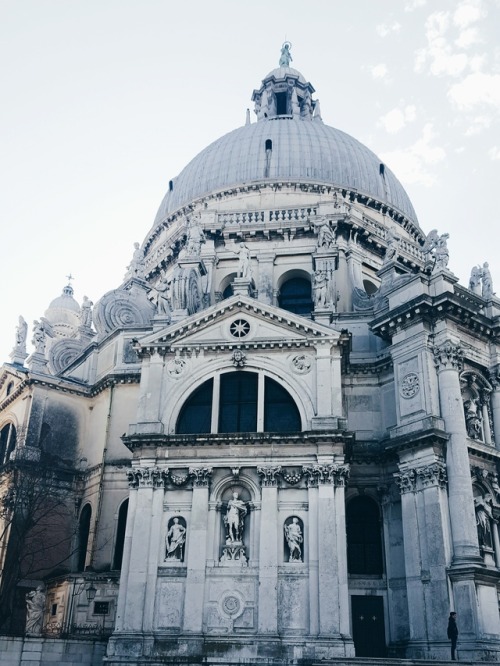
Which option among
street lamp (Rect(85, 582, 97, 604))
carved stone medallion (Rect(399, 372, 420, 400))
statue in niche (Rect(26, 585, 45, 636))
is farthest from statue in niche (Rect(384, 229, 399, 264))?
statue in niche (Rect(26, 585, 45, 636))

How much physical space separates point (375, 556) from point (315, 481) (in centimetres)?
518

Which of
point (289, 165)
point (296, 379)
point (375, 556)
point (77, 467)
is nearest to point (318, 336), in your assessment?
point (296, 379)

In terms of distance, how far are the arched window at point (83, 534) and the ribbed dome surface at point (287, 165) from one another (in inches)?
766

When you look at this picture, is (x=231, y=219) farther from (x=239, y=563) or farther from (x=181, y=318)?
(x=239, y=563)

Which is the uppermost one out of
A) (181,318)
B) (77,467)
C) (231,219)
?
(231,219)

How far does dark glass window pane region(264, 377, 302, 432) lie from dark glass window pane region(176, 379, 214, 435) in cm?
232

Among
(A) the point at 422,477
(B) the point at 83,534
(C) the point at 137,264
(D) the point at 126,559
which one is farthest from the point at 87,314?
(A) the point at 422,477

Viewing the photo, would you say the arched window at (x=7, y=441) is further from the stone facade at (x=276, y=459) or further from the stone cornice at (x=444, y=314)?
the stone cornice at (x=444, y=314)

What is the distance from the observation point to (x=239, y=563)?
27.6 metres

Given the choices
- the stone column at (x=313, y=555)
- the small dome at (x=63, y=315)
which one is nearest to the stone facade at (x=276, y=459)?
the stone column at (x=313, y=555)

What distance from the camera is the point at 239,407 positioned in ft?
99.9

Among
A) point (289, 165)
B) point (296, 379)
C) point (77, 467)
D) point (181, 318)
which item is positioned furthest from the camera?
point (289, 165)

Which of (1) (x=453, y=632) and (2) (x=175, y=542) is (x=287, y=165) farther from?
(1) (x=453, y=632)

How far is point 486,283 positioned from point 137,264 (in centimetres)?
2098
